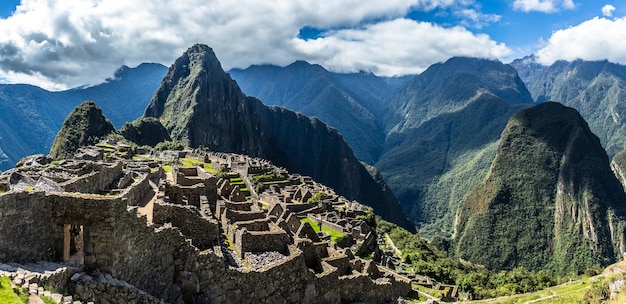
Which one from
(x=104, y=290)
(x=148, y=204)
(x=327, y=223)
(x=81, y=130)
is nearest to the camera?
(x=104, y=290)

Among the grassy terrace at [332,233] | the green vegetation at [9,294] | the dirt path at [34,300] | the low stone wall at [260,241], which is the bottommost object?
the grassy terrace at [332,233]

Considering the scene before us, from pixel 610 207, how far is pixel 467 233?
59.1 m

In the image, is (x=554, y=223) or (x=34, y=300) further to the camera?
(x=554, y=223)

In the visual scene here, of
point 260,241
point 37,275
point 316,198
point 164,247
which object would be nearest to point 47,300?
point 37,275

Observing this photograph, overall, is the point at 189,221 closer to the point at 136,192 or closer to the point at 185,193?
the point at 136,192

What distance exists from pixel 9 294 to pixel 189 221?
7698 mm

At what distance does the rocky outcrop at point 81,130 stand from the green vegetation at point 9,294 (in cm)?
11567

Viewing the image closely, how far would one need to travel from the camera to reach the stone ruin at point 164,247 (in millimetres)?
10672

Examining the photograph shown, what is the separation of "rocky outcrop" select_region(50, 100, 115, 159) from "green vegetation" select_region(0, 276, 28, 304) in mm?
115672

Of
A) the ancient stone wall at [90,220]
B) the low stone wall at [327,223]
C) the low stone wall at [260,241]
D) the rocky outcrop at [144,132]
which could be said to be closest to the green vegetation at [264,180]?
the low stone wall at [327,223]

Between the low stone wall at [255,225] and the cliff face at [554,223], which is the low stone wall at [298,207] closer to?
the low stone wall at [255,225]

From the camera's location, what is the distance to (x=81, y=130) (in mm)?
123312

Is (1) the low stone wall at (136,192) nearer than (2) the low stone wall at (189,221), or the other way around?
(2) the low stone wall at (189,221)

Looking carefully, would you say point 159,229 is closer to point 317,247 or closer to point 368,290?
point 317,247
